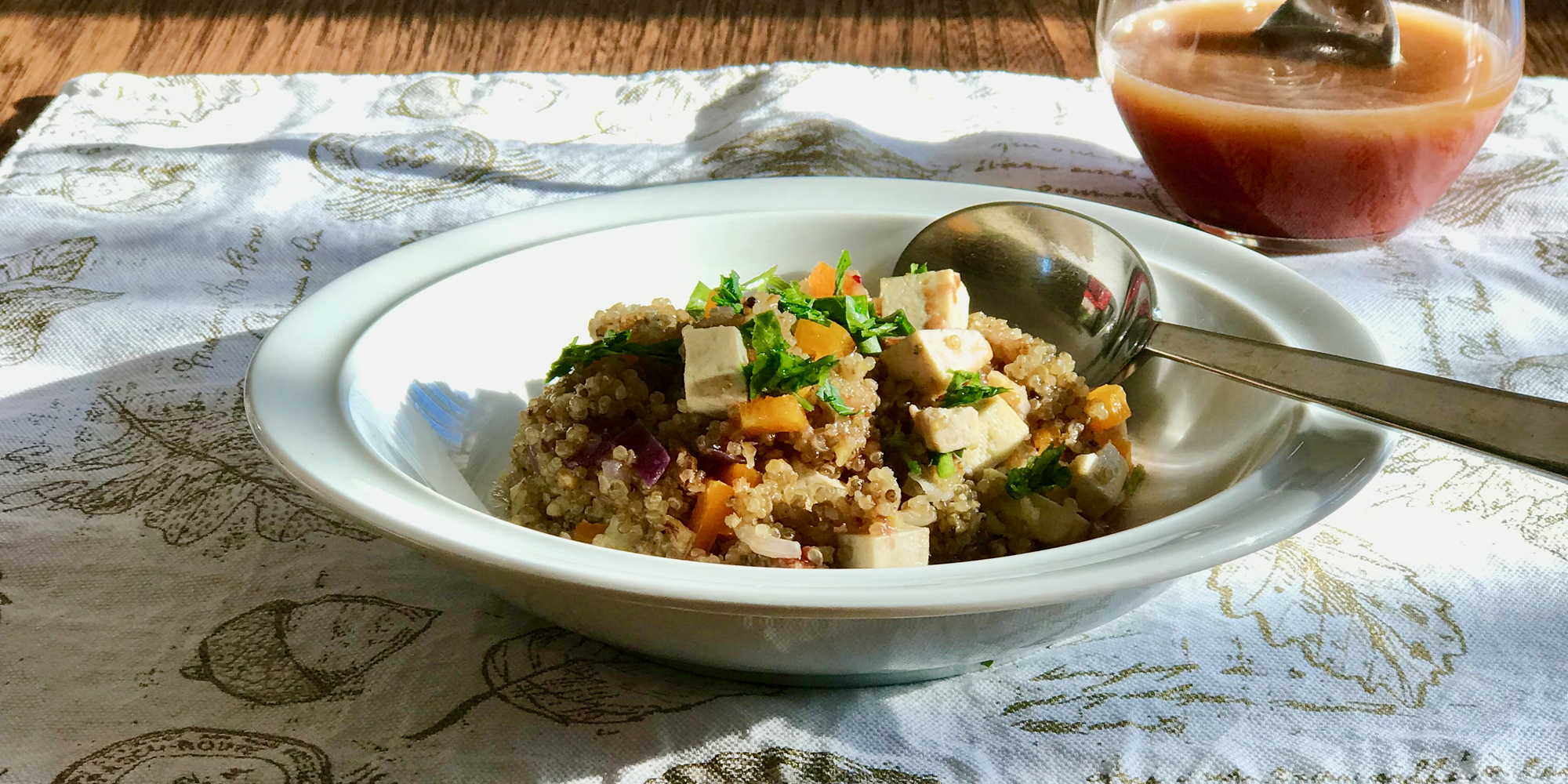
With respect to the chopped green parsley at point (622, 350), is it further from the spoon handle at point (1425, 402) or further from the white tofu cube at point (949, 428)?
the spoon handle at point (1425, 402)

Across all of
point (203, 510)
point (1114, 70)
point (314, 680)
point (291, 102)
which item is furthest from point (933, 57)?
point (314, 680)

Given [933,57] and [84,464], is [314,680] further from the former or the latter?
[933,57]

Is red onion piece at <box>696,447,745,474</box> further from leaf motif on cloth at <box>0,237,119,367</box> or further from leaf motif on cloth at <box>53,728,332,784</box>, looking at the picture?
leaf motif on cloth at <box>0,237,119,367</box>

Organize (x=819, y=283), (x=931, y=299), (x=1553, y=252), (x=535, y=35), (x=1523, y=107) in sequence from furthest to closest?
(x=535, y=35) → (x=1523, y=107) → (x=1553, y=252) → (x=819, y=283) → (x=931, y=299)

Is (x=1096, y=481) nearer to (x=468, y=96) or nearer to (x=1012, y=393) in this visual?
(x=1012, y=393)

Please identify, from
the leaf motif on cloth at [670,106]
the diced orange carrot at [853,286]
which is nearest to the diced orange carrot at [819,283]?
the diced orange carrot at [853,286]

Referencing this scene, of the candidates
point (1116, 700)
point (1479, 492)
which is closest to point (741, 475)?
point (1116, 700)
